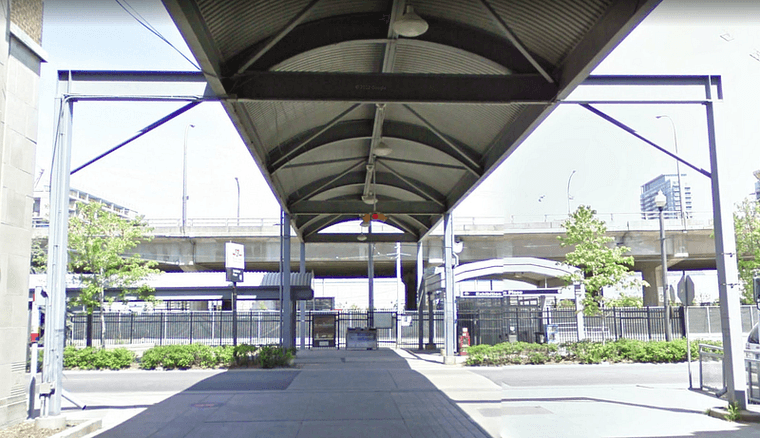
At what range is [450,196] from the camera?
21.0 metres

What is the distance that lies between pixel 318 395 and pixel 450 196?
8.77 m

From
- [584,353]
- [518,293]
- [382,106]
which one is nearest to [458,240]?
[518,293]

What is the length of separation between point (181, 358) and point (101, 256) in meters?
7.62

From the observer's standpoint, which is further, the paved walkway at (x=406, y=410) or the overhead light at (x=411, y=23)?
the paved walkway at (x=406, y=410)

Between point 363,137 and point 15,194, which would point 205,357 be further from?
point 15,194

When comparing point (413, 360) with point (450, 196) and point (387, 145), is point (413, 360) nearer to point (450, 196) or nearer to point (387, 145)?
point (450, 196)

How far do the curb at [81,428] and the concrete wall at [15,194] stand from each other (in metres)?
1.09

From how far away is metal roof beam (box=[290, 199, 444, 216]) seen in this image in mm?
22172

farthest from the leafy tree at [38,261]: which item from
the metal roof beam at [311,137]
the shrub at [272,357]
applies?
the metal roof beam at [311,137]

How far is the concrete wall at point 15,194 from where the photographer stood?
10.4 m

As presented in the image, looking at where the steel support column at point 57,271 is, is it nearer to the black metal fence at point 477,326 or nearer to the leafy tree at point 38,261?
the black metal fence at point 477,326

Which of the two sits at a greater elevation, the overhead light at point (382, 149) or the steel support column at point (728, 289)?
the overhead light at point (382, 149)

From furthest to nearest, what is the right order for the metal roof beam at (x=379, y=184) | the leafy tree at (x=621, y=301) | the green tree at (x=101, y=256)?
the leafy tree at (x=621, y=301) < the green tree at (x=101, y=256) < the metal roof beam at (x=379, y=184)

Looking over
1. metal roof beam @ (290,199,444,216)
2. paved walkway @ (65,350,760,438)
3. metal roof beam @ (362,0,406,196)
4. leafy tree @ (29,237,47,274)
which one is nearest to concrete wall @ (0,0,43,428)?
paved walkway @ (65,350,760,438)
